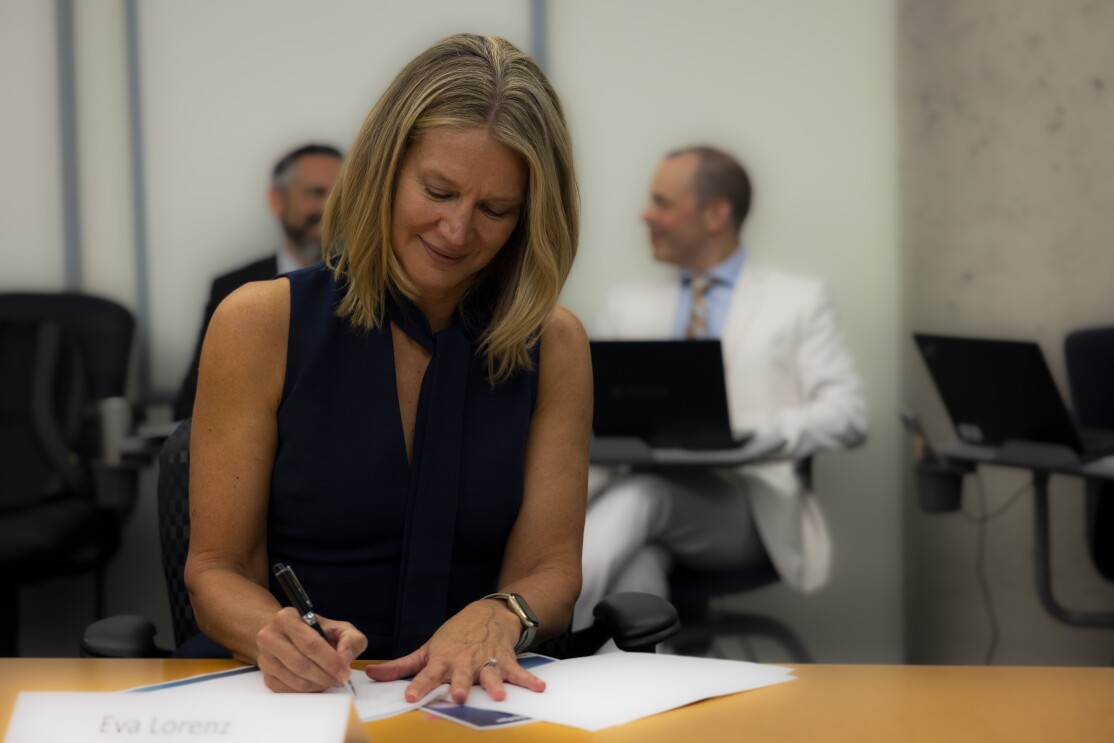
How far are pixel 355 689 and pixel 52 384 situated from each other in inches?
102

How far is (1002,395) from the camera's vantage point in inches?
99.6

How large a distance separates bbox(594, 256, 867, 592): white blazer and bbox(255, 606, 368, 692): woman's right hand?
203cm

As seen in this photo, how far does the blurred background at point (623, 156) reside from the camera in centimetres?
364

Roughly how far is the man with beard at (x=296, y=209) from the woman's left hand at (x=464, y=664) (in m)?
2.45

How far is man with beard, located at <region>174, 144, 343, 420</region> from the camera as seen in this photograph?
3525mm

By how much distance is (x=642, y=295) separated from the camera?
363cm

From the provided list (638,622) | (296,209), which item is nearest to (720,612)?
(296,209)

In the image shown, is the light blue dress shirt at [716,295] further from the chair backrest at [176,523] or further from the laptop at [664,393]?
the chair backrest at [176,523]

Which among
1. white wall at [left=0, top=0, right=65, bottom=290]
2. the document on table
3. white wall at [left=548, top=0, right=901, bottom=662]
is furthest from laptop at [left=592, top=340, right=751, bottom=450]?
white wall at [left=0, top=0, right=65, bottom=290]

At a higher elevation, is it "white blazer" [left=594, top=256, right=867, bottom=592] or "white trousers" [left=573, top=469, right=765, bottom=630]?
"white blazer" [left=594, top=256, right=867, bottom=592]

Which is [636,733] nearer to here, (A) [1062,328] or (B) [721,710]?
(B) [721,710]

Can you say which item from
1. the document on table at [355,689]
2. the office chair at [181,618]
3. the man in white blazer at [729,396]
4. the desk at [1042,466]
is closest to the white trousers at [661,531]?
the man in white blazer at [729,396]

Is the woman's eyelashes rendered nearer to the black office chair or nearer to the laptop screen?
the laptop screen

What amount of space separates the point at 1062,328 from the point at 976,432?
2.24 feet
